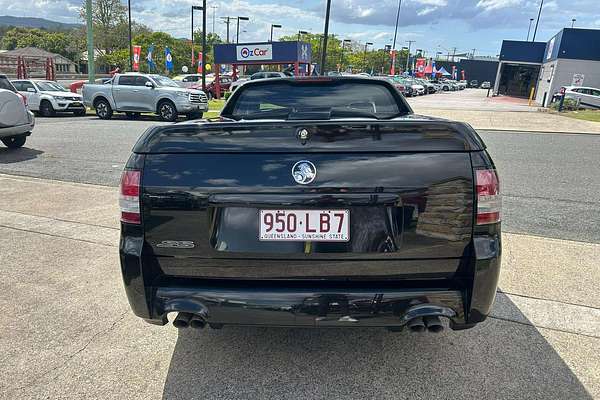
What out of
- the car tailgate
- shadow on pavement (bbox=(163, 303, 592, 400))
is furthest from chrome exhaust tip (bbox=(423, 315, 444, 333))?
shadow on pavement (bbox=(163, 303, 592, 400))

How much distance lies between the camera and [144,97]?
17.2 meters

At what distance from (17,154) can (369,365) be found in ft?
32.4

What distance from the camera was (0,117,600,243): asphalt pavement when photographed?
5441 millimetres

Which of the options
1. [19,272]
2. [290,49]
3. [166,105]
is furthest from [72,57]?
[19,272]

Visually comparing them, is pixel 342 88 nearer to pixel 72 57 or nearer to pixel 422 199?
pixel 422 199

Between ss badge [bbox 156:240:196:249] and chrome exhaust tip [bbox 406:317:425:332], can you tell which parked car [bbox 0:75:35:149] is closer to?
ss badge [bbox 156:240:196:249]

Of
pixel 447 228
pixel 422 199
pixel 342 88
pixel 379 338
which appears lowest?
pixel 379 338

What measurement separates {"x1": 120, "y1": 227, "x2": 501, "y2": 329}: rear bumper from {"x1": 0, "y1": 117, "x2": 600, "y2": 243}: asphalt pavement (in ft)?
10.9

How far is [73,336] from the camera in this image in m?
2.84

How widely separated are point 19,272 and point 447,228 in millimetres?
3641

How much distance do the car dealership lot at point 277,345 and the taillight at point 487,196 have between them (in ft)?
3.25

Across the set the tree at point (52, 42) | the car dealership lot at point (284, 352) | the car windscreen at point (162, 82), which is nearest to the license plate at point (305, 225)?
the car dealership lot at point (284, 352)

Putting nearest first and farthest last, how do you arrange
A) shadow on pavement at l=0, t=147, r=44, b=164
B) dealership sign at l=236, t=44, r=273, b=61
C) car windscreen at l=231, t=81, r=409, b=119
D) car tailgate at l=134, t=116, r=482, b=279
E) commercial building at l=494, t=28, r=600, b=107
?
car tailgate at l=134, t=116, r=482, b=279
car windscreen at l=231, t=81, r=409, b=119
shadow on pavement at l=0, t=147, r=44, b=164
dealership sign at l=236, t=44, r=273, b=61
commercial building at l=494, t=28, r=600, b=107

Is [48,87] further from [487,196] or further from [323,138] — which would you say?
[487,196]
